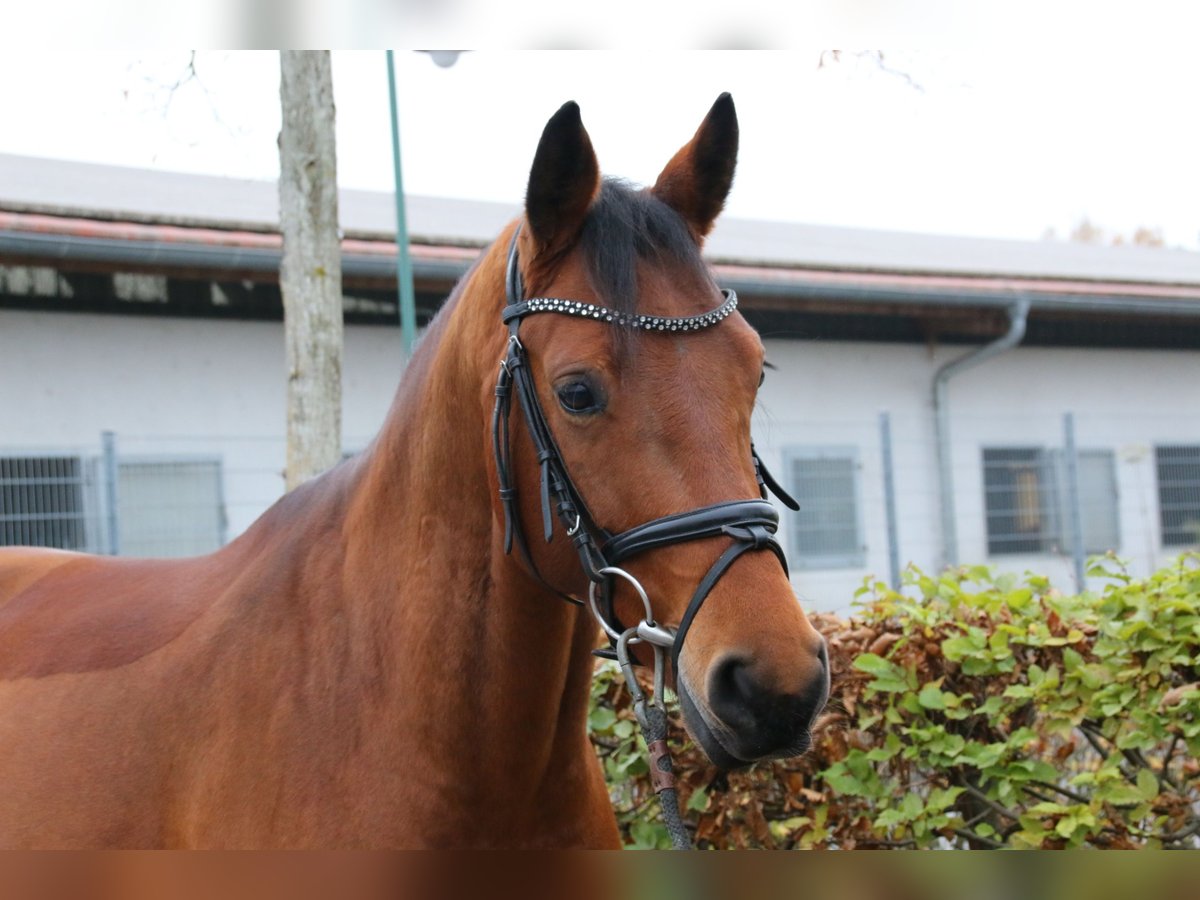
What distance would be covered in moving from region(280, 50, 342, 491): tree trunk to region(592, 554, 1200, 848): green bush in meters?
2.12

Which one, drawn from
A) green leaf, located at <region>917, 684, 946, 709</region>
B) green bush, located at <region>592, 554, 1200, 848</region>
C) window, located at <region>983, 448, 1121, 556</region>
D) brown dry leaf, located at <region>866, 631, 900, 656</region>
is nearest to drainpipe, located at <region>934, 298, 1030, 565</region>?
window, located at <region>983, 448, 1121, 556</region>

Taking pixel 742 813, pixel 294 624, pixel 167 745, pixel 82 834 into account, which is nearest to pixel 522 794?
pixel 294 624

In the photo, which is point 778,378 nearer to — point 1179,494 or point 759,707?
point 1179,494

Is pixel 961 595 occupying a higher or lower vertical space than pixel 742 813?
higher

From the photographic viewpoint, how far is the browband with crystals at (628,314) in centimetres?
192

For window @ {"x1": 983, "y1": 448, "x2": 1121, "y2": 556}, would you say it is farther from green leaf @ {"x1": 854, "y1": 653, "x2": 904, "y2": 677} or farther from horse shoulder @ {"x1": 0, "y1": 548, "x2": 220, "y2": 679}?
horse shoulder @ {"x1": 0, "y1": 548, "x2": 220, "y2": 679}

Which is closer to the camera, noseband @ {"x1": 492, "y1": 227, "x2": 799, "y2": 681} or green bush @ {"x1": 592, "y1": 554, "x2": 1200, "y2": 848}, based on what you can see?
noseband @ {"x1": 492, "y1": 227, "x2": 799, "y2": 681}

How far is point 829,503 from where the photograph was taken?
11422 mm

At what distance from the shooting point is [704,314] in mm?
1959

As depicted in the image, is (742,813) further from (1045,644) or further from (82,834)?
(82,834)

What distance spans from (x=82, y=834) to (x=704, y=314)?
5.58 ft

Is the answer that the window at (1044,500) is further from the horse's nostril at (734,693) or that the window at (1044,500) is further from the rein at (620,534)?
the horse's nostril at (734,693)

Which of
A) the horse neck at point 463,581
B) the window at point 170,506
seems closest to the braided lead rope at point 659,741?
the horse neck at point 463,581

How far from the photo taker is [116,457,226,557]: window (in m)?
8.83
